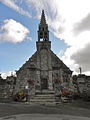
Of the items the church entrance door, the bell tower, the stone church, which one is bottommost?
the church entrance door

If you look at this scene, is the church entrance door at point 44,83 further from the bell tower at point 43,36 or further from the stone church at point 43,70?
the bell tower at point 43,36

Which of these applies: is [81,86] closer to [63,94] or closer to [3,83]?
[63,94]

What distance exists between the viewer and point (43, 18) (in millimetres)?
33281

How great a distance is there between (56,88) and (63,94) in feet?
14.7

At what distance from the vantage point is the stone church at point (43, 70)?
27672 millimetres

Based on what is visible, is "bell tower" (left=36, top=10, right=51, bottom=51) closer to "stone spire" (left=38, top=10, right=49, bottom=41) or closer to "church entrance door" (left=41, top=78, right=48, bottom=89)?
"stone spire" (left=38, top=10, right=49, bottom=41)

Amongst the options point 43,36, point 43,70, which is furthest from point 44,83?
point 43,36

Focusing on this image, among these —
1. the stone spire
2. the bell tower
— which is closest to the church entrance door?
the bell tower

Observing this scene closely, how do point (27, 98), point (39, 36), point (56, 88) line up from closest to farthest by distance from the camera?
point (27, 98), point (56, 88), point (39, 36)

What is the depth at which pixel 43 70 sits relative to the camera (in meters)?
28.8

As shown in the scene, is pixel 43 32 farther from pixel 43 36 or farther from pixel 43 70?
pixel 43 70

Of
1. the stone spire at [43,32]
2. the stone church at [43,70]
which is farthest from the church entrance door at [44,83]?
the stone spire at [43,32]

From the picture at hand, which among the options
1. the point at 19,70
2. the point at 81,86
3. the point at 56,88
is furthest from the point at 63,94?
the point at 19,70

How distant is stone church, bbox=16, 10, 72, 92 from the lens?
2767 centimetres
